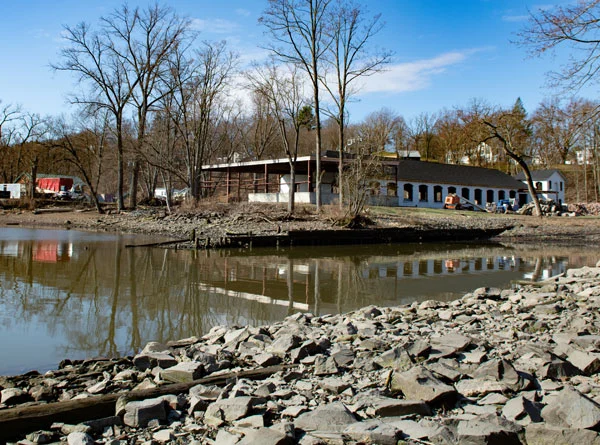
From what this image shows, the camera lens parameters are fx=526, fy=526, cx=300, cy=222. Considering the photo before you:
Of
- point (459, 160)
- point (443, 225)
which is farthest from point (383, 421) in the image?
point (459, 160)

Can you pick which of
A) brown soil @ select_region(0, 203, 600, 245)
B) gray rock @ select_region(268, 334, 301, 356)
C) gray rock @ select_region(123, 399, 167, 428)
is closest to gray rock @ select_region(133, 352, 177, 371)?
gray rock @ select_region(268, 334, 301, 356)

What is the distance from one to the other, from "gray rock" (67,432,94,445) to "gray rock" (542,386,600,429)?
3444 mm

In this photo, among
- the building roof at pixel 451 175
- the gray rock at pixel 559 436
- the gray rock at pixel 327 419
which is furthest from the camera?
the building roof at pixel 451 175

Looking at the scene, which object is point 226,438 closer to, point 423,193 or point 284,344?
point 284,344

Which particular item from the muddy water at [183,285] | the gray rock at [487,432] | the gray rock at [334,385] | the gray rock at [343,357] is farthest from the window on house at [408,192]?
the gray rock at [487,432]

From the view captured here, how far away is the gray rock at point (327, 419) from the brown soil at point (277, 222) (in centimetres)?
2155

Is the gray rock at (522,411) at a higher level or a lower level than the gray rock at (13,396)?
higher

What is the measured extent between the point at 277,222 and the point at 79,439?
2582cm

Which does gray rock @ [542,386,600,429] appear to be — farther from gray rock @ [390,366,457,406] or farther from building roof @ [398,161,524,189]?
building roof @ [398,161,524,189]

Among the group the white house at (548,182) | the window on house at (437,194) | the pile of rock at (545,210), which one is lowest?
the pile of rock at (545,210)

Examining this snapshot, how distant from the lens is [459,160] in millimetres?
73750

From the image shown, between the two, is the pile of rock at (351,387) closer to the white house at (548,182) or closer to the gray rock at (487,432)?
the gray rock at (487,432)

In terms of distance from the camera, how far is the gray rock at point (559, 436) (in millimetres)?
3574

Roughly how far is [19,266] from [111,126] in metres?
32.0
